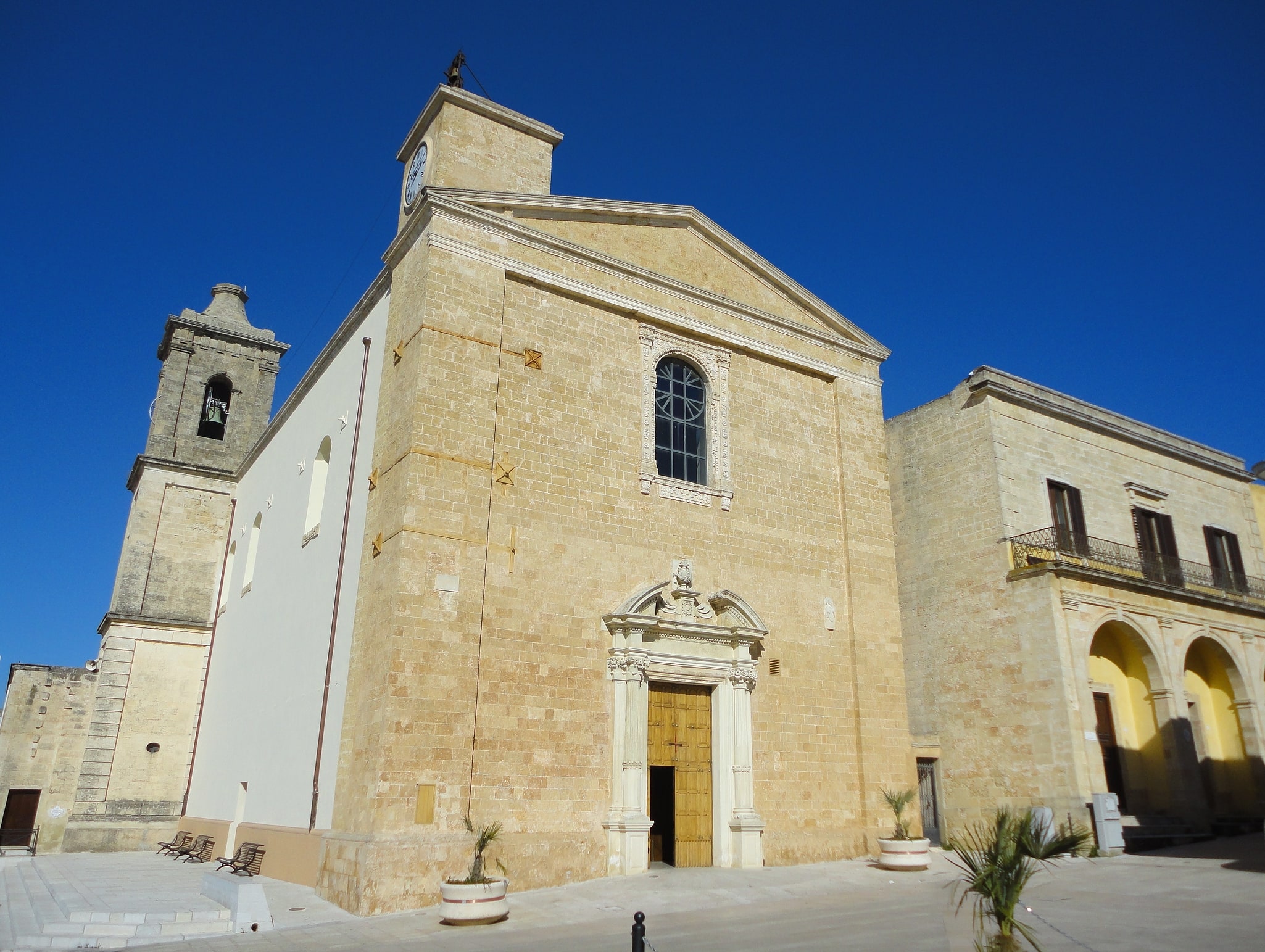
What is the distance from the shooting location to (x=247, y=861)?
1489cm

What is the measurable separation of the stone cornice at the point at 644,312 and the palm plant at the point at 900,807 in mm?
7801

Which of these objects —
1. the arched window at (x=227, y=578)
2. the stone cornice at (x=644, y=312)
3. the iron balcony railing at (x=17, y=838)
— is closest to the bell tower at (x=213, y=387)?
the arched window at (x=227, y=578)

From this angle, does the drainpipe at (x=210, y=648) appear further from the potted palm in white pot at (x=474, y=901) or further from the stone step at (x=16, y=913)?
the potted palm in white pot at (x=474, y=901)

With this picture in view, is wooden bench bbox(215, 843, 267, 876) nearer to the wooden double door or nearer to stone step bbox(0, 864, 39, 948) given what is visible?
stone step bbox(0, 864, 39, 948)

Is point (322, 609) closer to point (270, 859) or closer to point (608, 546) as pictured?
point (270, 859)

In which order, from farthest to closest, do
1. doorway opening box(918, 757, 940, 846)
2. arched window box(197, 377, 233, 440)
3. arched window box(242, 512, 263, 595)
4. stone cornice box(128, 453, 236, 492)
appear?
arched window box(197, 377, 233, 440) → stone cornice box(128, 453, 236, 492) → arched window box(242, 512, 263, 595) → doorway opening box(918, 757, 940, 846)

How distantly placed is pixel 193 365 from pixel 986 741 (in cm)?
2357

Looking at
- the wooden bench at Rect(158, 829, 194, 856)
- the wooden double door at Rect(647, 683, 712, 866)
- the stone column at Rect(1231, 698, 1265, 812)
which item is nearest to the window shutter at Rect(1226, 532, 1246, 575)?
the stone column at Rect(1231, 698, 1265, 812)

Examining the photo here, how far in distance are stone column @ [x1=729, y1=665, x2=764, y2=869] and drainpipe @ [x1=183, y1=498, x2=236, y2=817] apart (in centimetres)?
1480

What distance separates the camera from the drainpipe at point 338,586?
14047mm

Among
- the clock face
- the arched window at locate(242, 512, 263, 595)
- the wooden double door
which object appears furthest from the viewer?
the arched window at locate(242, 512, 263, 595)

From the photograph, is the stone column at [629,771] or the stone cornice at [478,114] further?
the stone cornice at [478,114]

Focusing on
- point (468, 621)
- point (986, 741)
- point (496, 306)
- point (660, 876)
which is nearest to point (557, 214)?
point (496, 306)

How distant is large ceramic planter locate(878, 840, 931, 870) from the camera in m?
14.3
